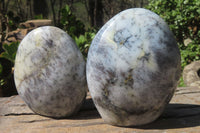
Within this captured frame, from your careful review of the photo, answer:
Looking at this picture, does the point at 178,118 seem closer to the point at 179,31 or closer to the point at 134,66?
the point at 134,66

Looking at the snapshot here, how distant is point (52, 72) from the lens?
1998 millimetres

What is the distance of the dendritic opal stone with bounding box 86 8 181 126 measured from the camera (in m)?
1.67

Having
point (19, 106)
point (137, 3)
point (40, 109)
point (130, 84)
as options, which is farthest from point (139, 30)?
point (137, 3)

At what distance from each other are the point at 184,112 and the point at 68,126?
108cm

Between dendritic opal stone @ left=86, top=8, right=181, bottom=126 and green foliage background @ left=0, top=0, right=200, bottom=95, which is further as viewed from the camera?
green foliage background @ left=0, top=0, right=200, bottom=95

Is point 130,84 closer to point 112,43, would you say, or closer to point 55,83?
point 112,43

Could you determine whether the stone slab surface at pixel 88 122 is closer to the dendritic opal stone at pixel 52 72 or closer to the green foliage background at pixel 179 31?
the dendritic opal stone at pixel 52 72

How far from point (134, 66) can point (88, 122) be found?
2.25 ft

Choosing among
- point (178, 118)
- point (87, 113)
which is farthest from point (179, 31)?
point (87, 113)

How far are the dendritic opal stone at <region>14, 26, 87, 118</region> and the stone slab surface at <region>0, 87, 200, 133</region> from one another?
14 cm

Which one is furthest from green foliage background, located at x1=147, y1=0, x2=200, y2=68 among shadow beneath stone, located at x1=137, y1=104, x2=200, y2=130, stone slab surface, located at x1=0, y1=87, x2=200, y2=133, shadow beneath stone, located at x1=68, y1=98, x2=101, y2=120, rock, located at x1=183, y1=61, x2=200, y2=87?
shadow beneath stone, located at x1=68, y1=98, x2=101, y2=120

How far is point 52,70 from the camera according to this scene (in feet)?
6.56

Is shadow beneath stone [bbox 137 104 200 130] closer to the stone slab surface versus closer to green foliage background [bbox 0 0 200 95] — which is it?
the stone slab surface

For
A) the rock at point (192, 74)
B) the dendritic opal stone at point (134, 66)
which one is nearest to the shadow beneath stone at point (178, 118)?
the dendritic opal stone at point (134, 66)
